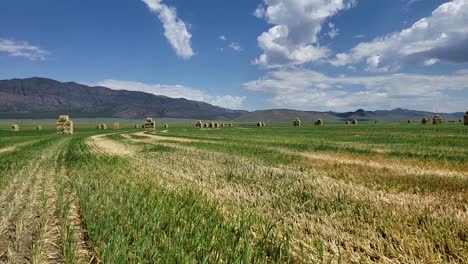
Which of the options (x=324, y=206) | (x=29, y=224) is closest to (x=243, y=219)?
(x=324, y=206)

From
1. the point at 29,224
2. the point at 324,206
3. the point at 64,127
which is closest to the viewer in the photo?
the point at 29,224

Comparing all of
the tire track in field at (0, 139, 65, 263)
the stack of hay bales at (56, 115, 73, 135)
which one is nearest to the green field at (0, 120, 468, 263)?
the tire track in field at (0, 139, 65, 263)

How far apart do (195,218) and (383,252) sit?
2.41m

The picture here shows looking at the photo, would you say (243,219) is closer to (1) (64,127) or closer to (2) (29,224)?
(2) (29,224)

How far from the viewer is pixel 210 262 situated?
11.1 ft

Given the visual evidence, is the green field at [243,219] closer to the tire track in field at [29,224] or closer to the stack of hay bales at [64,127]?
the tire track in field at [29,224]

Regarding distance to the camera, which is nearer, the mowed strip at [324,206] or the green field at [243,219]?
the green field at [243,219]

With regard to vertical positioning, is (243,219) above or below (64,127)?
above

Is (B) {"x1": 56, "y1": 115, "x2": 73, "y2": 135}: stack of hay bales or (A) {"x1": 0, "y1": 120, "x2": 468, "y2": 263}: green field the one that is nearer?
(A) {"x1": 0, "y1": 120, "x2": 468, "y2": 263}: green field

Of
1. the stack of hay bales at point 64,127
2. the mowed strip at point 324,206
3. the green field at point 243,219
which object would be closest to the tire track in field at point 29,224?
the green field at point 243,219

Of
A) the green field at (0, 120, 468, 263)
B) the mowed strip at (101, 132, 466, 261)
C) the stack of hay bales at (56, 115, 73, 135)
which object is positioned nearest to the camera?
the green field at (0, 120, 468, 263)

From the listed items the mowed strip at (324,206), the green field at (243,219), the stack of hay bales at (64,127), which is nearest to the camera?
the green field at (243,219)

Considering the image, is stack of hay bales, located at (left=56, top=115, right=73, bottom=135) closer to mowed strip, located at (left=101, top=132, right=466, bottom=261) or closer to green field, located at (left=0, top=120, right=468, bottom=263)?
green field, located at (left=0, top=120, right=468, bottom=263)

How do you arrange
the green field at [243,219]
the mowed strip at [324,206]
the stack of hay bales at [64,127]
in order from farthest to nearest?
the stack of hay bales at [64,127] → the mowed strip at [324,206] → the green field at [243,219]
